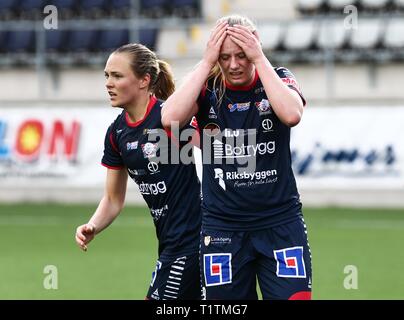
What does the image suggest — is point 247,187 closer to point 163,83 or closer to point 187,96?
point 187,96

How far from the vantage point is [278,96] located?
568cm

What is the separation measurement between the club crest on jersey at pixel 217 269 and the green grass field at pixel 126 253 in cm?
414

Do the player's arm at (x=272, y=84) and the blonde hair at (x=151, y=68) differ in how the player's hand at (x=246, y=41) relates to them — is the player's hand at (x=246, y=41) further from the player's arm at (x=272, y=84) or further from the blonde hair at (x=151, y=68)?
the blonde hair at (x=151, y=68)

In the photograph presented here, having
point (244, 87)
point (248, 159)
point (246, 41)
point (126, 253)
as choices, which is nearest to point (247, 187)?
point (248, 159)

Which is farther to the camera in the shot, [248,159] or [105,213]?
[105,213]

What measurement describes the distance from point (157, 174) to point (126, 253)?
6.90 metres

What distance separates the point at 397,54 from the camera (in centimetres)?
2341

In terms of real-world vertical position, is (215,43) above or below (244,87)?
above

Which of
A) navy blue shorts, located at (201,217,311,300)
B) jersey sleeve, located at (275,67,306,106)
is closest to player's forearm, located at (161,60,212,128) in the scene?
jersey sleeve, located at (275,67,306,106)

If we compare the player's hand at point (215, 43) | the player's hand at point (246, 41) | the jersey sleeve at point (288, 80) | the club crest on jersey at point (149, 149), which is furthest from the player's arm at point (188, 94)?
the club crest on jersey at point (149, 149)

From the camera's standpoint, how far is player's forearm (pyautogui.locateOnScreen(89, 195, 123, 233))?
6800 millimetres

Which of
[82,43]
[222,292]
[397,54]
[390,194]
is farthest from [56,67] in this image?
[222,292]
